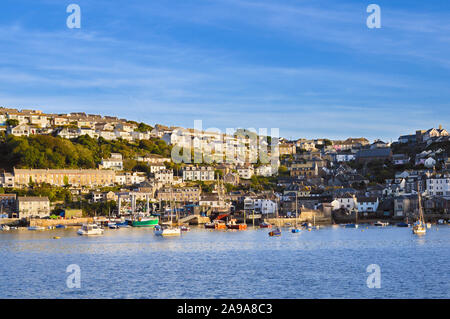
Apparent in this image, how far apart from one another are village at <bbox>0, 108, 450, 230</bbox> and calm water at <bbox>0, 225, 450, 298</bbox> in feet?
80.3

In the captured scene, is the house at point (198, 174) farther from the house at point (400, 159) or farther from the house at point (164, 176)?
the house at point (400, 159)

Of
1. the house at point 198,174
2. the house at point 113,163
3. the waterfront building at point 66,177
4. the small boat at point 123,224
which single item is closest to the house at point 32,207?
the waterfront building at point 66,177

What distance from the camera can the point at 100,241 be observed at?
4094cm

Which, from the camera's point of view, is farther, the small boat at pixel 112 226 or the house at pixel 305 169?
the house at pixel 305 169

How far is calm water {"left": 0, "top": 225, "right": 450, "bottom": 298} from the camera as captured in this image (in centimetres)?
1942

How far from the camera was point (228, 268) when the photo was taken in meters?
25.2

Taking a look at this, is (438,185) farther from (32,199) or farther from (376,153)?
(32,199)

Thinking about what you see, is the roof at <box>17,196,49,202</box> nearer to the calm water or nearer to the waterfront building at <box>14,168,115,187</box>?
the waterfront building at <box>14,168,115,187</box>

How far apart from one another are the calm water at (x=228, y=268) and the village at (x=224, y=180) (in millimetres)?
24471

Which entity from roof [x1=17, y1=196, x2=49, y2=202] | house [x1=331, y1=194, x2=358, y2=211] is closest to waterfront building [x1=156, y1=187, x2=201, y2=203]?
roof [x1=17, y1=196, x2=49, y2=202]

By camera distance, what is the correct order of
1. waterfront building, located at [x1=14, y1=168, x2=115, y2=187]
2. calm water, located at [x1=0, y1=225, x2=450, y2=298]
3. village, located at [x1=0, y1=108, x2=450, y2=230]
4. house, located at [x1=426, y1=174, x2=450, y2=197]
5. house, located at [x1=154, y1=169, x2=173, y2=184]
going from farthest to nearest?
1. house, located at [x1=154, y1=169, x2=173, y2=184]
2. waterfront building, located at [x1=14, y1=168, x2=115, y2=187]
3. house, located at [x1=426, y1=174, x2=450, y2=197]
4. village, located at [x1=0, y1=108, x2=450, y2=230]
5. calm water, located at [x1=0, y1=225, x2=450, y2=298]

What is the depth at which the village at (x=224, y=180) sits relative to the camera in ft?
214

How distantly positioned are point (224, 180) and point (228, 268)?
58.7 m
